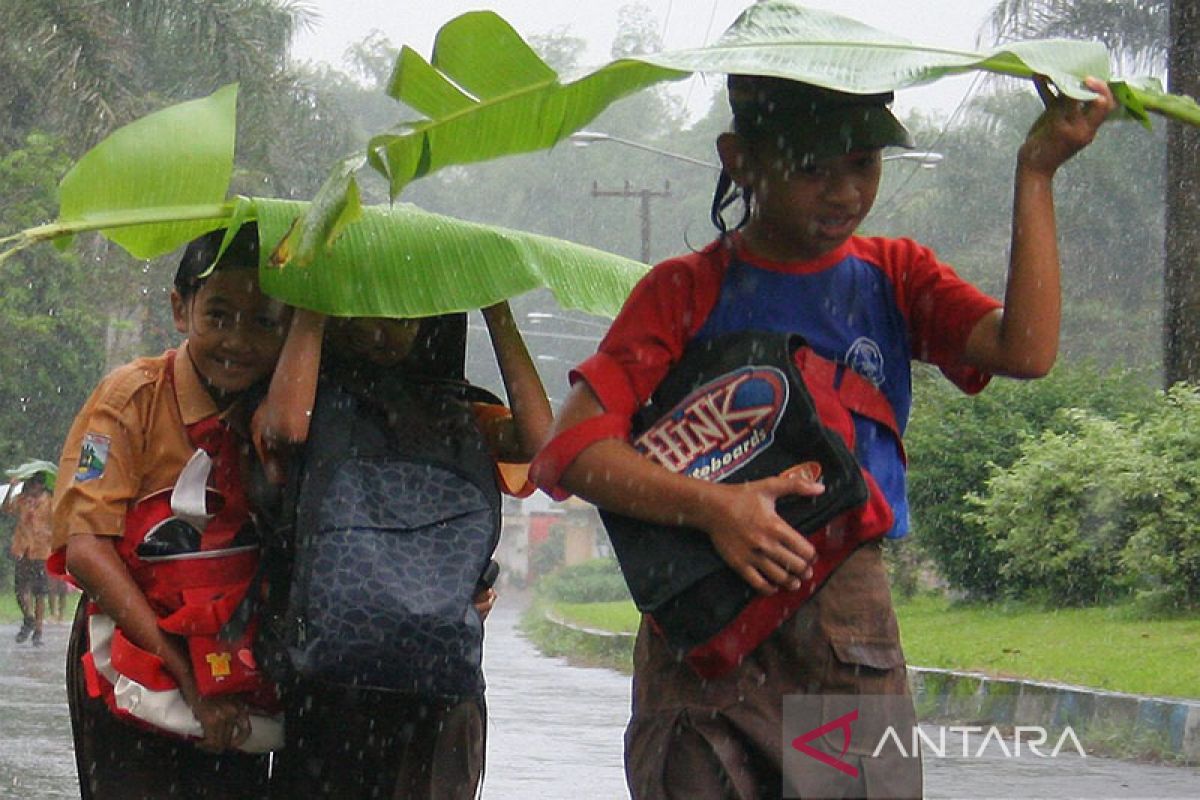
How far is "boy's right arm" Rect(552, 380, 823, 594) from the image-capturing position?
8.07 feet

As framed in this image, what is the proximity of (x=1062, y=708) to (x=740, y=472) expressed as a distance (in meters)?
9.74

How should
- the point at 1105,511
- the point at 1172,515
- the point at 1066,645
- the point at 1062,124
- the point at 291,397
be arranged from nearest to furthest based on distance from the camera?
1. the point at 1062,124
2. the point at 291,397
3. the point at 1066,645
4. the point at 1172,515
5. the point at 1105,511

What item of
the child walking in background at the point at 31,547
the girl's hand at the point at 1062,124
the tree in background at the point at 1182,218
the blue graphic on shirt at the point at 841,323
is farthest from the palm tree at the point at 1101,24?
the girl's hand at the point at 1062,124

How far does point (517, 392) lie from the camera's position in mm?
3467

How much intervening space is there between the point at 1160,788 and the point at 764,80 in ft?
23.7

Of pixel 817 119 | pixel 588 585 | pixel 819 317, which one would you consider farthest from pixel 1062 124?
pixel 588 585

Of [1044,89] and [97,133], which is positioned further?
[97,133]

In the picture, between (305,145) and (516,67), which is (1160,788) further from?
(305,145)

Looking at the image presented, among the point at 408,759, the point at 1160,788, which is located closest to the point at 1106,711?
the point at 1160,788

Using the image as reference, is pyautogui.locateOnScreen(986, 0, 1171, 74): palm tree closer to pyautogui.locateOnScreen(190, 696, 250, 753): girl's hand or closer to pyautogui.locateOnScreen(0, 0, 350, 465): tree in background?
pyautogui.locateOnScreen(0, 0, 350, 465): tree in background

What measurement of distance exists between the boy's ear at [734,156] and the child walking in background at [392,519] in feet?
2.57

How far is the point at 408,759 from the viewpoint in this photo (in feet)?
11.0

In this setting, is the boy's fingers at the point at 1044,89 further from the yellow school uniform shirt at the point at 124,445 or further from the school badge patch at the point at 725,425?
the yellow school uniform shirt at the point at 124,445

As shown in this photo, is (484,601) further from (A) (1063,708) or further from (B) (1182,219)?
(B) (1182,219)
